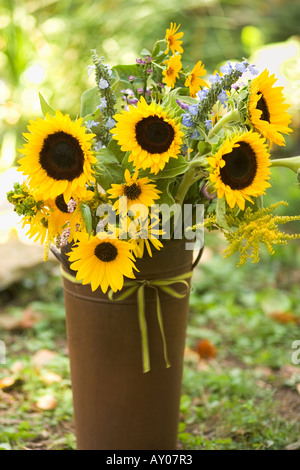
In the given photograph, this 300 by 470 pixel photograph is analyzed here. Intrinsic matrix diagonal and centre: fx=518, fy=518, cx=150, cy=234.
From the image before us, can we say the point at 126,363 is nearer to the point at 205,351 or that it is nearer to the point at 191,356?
the point at 205,351

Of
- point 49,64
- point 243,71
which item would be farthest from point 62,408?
point 49,64

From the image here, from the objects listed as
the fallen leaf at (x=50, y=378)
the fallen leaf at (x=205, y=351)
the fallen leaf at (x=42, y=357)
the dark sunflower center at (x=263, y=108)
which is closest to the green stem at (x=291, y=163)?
the dark sunflower center at (x=263, y=108)

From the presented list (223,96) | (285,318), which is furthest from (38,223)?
(285,318)

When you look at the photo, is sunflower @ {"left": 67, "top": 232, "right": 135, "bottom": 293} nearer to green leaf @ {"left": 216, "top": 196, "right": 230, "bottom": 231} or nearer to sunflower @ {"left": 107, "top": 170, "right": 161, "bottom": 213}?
sunflower @ {"left": 107, "top": 170, "right": 161, "bottom": 213}

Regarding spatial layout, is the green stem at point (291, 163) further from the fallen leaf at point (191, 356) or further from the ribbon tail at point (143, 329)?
the fallen leaf at point (191, 356)

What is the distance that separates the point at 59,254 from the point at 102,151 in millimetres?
336

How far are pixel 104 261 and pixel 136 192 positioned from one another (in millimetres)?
176

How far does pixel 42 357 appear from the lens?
232 cm

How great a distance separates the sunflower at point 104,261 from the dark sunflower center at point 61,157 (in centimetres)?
16

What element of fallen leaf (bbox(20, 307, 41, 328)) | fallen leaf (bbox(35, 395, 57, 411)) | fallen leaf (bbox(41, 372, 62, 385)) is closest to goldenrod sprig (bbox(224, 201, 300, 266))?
fallen leaf (bbox(35, 395, 57, 411))
